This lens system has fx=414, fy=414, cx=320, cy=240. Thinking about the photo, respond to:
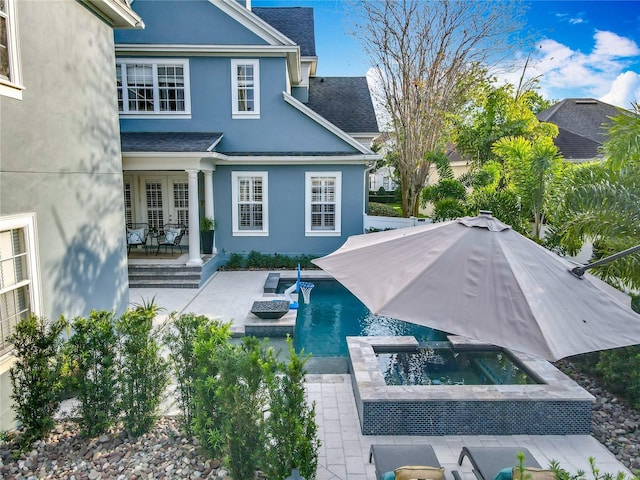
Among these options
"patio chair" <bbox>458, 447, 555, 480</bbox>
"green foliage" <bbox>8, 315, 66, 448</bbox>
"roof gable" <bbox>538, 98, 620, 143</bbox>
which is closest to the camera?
"patio chair" <bbox>458, 447, 555, 480</bbox>

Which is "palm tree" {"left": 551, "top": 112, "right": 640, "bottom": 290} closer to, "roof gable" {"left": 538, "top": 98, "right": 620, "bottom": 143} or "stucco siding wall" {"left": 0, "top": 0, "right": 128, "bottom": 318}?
"stucco siding wall" {"left": 0, "top": 0, "right": 128, "bottom": 318}

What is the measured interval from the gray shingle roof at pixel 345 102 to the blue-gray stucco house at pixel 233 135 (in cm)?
312

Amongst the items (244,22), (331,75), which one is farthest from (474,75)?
(244,22)

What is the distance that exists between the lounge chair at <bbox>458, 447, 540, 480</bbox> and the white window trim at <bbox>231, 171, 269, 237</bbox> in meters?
11.6

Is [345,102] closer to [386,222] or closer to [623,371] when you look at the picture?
[386,222]

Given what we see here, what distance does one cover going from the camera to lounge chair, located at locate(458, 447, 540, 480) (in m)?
4.20

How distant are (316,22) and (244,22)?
7181mm

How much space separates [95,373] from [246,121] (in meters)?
11.5

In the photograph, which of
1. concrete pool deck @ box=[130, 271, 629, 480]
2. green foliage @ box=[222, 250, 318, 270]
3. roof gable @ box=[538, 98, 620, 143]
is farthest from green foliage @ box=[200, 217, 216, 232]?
roof gable @ box=[538, 98, 620, 143]

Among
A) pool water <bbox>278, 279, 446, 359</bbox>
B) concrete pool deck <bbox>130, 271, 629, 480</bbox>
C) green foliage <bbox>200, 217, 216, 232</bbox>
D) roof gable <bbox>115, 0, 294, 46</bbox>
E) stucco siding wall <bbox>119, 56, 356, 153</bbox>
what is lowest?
pool water <bbox>278, 279, 446, 359</bbox>

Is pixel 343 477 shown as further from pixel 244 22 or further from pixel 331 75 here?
pixel 331 75

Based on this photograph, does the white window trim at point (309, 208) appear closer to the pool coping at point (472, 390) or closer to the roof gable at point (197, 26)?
the roof gable at point (197, 26)

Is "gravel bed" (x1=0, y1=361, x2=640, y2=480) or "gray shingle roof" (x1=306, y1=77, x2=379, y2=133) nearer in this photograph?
"gravel bed" (x1=0, y1=361, x2=640, y2=480)

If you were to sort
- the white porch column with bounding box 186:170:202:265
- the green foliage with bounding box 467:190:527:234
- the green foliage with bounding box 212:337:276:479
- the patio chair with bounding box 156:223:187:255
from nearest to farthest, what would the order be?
the green foliage with bounding box 212:337:276:479 → the green foliage with bounding box 467:190:527:234 → the white porch column with bounding box 186:170:202:265 → the patio chair with bounding box 156:223:187:255
